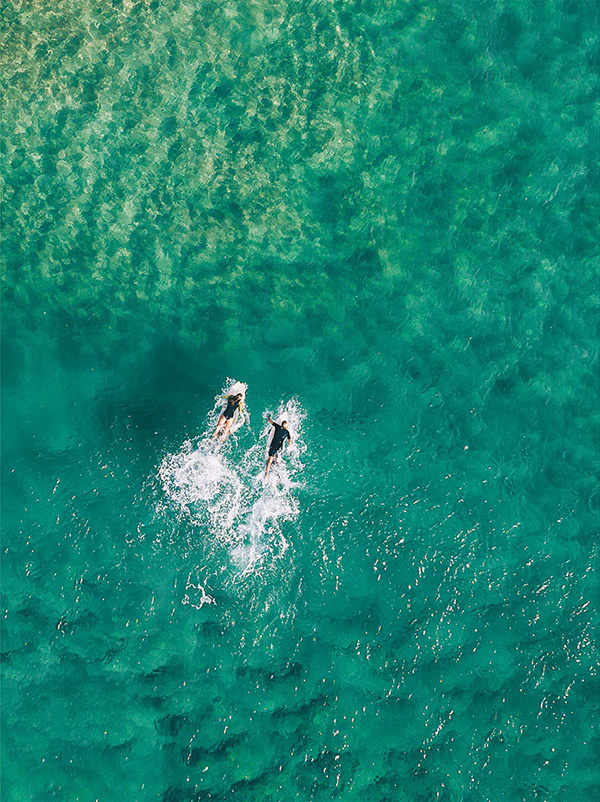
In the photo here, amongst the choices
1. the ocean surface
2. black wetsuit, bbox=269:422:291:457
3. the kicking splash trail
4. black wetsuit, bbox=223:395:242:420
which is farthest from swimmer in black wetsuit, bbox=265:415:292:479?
black wetsuit, bbox=223:395:242:420

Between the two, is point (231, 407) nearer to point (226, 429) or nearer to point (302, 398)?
point (226, 429)

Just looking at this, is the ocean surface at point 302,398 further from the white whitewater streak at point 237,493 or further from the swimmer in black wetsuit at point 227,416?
the swimmer in black wetsuit at point 227,416

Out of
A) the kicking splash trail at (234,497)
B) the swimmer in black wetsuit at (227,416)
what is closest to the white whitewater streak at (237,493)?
the kicking splash trail at (234,497)

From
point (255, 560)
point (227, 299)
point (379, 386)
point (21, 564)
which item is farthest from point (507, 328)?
point (21, 564)

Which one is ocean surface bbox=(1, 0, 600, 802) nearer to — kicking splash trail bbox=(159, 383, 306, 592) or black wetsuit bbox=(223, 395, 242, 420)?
kicking splash trail bbox=(159, 383, 306, 592)

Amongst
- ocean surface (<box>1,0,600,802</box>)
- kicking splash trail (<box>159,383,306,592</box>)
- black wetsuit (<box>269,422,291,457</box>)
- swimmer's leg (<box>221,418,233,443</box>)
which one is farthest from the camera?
swimmer's leg (<box>221,418,233,443</box>)

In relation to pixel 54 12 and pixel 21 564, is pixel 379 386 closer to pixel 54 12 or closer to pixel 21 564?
pixel 21 564

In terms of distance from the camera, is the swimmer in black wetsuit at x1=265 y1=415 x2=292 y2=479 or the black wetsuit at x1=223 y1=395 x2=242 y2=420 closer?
the swimmer in black wetsuit at x1=265 y1=415 x2=292 y2=479
